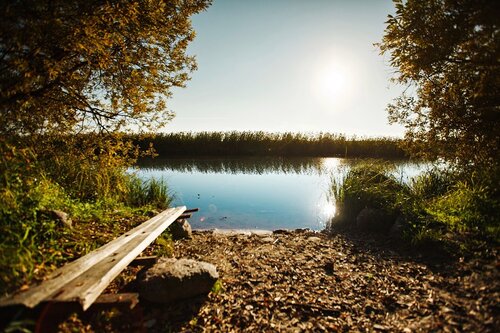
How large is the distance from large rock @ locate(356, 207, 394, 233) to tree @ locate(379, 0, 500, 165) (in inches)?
93.9

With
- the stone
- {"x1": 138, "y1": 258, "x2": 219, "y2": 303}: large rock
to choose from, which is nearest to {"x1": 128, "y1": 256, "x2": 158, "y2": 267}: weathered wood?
{"x1": 138, "y1": 258, "x2": 219, "y2": 303}: large rock

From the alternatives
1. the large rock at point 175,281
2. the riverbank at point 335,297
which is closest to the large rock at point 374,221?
the riverbank at point 335,297

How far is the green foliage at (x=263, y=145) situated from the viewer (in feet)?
88.6

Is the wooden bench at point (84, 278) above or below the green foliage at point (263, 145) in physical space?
below

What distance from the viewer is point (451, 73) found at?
7109 millimetres

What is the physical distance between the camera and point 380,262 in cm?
548

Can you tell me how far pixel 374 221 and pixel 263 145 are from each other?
20.4 m

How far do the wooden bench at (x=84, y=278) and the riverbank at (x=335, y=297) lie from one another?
442 millimetres

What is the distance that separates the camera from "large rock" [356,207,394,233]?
7.45m

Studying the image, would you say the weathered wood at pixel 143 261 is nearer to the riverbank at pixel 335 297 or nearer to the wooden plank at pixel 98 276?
the wooden plank at pixel 98 276

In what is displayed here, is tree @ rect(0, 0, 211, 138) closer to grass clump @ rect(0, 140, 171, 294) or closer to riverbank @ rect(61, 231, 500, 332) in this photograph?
grass clump @ rect(0, 140, 171, 294)

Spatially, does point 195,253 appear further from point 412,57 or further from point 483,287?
point 412,57

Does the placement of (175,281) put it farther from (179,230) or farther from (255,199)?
(255,199)

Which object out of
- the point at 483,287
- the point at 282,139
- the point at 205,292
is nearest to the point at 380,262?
the point at 483,287
